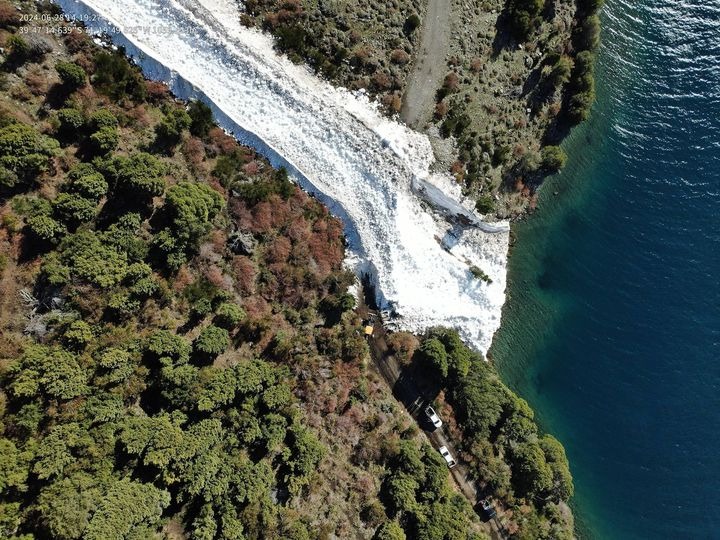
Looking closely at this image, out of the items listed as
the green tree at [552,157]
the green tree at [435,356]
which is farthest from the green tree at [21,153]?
the green tree at [552,157]

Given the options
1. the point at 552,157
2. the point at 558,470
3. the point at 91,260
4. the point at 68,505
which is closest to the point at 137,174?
the point at 91,260

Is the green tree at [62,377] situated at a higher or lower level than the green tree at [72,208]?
lower

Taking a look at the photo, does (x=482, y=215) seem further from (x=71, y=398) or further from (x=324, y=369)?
(x=71, y=398)

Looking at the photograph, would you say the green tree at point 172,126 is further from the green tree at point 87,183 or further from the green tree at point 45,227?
the green tree at point 45,227

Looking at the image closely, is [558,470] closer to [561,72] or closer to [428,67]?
[561,72]

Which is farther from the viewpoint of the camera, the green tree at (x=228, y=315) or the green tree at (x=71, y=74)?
the green tree at (x=228, y=315)

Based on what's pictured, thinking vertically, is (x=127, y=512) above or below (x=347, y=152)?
below
